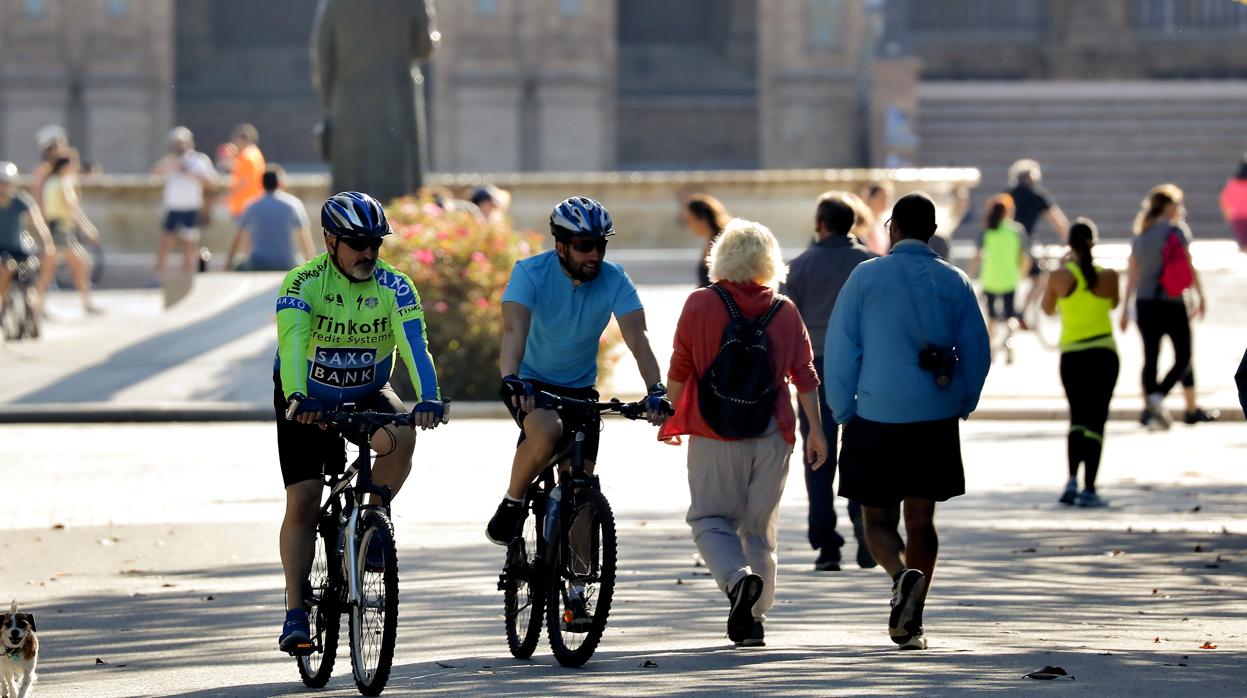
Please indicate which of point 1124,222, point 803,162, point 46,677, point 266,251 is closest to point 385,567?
point 46,677

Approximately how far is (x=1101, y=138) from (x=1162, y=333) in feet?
71.6

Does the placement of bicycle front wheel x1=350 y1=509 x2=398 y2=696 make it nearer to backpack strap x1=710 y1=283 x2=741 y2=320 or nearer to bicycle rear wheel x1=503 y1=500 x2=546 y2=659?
bicycle rear wheel x1=503 y1=500 x2=546 y2=659

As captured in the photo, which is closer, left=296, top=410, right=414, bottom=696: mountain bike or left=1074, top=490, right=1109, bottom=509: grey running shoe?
left=296, top=410, right=414, bottom=696: mountain bike

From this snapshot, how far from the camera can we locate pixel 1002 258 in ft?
71.4

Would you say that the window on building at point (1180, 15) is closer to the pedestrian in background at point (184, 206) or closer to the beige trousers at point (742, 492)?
the pedestrian in background at point (184, 206)

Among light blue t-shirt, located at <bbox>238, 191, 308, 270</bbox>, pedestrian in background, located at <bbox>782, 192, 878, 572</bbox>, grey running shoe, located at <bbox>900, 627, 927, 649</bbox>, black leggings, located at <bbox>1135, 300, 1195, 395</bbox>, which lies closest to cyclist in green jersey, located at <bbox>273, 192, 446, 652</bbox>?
grey running shoe, located at <bbox>900, 627, 927, 649</bbox>

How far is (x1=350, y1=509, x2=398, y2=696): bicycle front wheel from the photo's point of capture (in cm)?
730

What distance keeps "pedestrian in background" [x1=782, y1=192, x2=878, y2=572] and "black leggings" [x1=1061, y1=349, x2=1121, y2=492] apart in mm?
2667

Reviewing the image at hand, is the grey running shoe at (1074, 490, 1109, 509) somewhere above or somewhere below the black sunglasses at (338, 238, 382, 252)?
below

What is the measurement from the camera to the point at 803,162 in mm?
41781

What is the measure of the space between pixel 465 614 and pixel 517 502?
1.37m

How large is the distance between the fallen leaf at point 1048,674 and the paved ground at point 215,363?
1058 cm

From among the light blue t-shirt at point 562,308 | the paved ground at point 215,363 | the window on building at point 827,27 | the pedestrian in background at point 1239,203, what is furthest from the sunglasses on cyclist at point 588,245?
the window on building at point 827,27

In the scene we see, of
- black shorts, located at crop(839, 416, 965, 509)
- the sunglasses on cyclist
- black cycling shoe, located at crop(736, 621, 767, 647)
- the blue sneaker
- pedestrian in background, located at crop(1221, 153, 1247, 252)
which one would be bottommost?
pedestrian in background, located at crop(1221, 153, 1247, 252)
